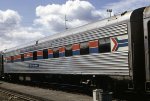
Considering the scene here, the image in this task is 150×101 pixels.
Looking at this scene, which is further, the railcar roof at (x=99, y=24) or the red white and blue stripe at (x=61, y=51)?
the red white and blue stripe at (x=61, y=51)

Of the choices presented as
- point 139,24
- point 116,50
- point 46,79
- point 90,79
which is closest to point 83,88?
point 90,79

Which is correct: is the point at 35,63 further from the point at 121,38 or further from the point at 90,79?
the point at 121,38

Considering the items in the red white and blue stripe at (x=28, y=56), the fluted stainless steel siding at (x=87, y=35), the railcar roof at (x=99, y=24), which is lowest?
the red white and blue stripe at (x=28, y=56)

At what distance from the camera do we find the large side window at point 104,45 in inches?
653

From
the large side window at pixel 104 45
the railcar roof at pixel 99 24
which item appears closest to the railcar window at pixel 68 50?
the railcar roof at pixel 99 24

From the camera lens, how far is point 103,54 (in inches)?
668

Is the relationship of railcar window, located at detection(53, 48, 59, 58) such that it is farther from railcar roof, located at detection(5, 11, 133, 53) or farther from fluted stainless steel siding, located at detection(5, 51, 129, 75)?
railcar roof, located at detection(5, 11, 133, 53)

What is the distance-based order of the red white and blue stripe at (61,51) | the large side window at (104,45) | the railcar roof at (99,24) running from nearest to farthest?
the railcar roof at (99,24) → the large side window at (104,45) → the red white and blue stripe at (61,51)

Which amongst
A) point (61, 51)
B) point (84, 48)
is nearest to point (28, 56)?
point (61, 51)

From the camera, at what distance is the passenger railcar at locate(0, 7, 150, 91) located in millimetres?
14516

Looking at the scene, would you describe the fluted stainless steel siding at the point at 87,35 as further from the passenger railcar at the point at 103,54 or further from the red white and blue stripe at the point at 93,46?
the red white and blue stripe at the point at 93,46

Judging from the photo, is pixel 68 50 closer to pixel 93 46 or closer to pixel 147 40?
pixel 93 46

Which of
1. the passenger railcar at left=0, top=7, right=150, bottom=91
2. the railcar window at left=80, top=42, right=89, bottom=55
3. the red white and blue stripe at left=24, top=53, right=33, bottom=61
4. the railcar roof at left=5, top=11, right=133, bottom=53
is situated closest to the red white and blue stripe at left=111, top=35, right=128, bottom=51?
the passenger railcar at left=0, top=7, right=150, bottom=91

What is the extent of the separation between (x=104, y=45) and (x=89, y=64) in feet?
5.57
